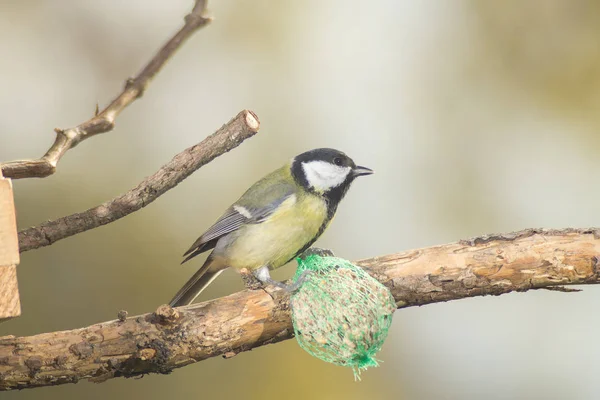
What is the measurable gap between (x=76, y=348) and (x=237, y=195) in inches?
49.0

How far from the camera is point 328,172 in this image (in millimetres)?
1925

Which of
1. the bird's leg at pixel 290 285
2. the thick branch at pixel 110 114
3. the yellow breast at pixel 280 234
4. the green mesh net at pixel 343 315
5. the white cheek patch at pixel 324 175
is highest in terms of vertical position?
the thick branch at pixel 110 114

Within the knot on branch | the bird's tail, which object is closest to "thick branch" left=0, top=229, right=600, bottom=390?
the knot on branch

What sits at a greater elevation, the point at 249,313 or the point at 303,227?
the point at 303,227

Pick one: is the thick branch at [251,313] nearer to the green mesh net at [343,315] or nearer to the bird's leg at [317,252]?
the green mesh net at [343,315]

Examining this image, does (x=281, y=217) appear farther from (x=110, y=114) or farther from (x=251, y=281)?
(x=110, y=114)

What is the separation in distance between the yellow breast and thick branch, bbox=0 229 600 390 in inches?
8.1

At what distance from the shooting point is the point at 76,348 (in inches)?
60.9

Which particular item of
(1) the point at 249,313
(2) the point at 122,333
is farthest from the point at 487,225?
(2) the point at 122,333

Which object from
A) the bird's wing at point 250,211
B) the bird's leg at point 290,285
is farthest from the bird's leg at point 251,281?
the bird's wing at point 250,211

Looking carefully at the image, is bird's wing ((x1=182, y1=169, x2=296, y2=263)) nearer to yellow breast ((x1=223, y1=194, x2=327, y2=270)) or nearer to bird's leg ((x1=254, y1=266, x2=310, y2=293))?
yellow breast ((x1=223, y1=194, x2=327, y2=270))

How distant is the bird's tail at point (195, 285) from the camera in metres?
1.97

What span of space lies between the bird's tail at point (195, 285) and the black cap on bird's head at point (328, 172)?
347 millimetres

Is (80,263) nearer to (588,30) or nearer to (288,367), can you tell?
(288,367)
